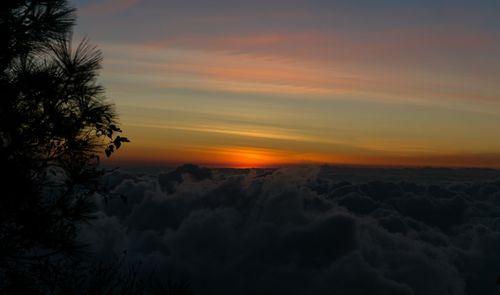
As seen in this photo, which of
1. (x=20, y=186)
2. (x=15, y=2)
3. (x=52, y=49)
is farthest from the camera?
(x=52, y=49)

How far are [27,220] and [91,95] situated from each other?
2355 millimetres

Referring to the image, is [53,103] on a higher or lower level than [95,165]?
higher

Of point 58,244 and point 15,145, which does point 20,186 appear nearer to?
point 15,145

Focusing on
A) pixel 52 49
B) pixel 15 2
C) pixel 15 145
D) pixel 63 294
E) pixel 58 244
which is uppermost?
pixel 15 2

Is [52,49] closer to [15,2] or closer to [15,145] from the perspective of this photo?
[15,2]

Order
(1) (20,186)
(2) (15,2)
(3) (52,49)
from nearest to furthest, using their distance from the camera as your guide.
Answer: (1) (20,186) < (2) (15,2) < (3) (52,49)

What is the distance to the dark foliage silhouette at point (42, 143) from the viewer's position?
855 centimetres

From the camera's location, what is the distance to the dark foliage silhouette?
8547 mm

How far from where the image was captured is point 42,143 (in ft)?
29.4

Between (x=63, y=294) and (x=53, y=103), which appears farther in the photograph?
(x=63, y=294)

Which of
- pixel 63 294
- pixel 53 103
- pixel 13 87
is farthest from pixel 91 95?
pixel 63 294

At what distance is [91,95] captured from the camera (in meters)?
9.65

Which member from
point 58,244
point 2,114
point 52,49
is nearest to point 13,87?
point 2,114

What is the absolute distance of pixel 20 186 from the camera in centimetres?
829
